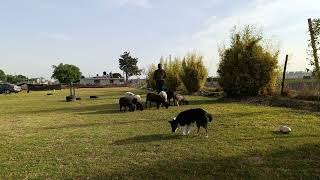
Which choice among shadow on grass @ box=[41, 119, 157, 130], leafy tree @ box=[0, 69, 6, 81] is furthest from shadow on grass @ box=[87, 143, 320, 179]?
leafy tree @ box=[0, 69, 6, 81]

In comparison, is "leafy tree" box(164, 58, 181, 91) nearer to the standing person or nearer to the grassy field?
the standing person

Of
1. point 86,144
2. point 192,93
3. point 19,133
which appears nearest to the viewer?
point 86,144

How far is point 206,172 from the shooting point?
7.15m

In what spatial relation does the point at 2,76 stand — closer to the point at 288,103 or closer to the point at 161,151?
the point at 288,103

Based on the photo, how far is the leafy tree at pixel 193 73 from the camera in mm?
34659

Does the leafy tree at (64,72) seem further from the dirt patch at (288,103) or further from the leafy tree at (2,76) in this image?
the dirt patch at (288,103)

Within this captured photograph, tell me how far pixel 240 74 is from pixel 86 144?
1493 centimetres

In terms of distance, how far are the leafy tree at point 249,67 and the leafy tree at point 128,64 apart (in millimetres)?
87397

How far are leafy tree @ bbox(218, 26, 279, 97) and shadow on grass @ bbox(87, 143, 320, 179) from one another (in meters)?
15.1

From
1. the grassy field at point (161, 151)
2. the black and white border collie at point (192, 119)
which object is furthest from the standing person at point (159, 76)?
the black and white border collie at point (192, 119)

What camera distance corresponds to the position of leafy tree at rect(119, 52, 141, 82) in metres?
112

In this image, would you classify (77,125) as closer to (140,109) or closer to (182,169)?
(140,109)

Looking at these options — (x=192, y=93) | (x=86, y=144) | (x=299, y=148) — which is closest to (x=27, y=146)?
(x=86, y=144)

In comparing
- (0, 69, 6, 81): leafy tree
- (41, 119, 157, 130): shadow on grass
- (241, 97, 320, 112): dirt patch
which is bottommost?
(41, 119, 157, 130): shadow on grass
